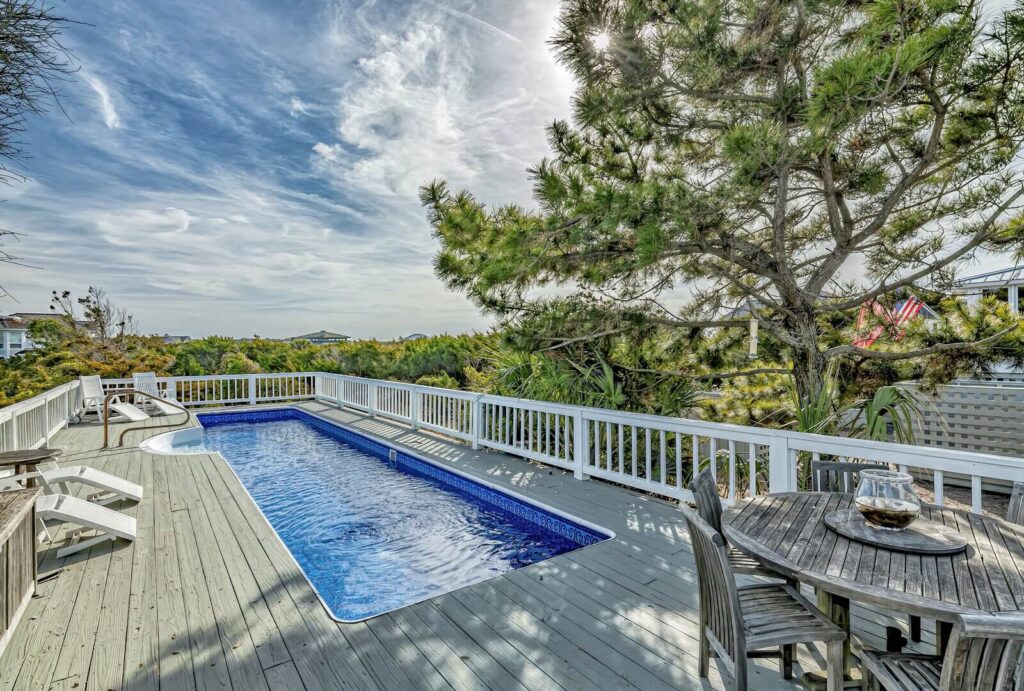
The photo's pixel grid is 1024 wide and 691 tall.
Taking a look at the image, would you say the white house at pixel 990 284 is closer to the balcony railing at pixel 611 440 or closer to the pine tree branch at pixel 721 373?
the pine tree branch at pixel 721 373

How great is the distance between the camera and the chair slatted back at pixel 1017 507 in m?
2.12

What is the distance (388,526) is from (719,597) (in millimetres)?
3682

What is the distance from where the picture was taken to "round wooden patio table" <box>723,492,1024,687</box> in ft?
4.65

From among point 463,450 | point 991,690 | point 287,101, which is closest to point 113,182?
point 287,101

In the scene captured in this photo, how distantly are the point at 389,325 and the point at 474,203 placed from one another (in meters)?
9.47

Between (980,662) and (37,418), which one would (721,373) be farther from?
(37,418)

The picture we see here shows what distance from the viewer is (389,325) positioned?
48.4ft

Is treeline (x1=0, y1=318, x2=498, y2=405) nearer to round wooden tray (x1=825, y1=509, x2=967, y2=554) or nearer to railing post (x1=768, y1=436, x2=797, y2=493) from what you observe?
railing post (x1=768, y1=436, x2=797, y2=493)

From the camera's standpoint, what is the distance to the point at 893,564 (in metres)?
1.62

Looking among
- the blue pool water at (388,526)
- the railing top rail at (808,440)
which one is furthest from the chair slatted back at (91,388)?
the railing top rail at (808,440)

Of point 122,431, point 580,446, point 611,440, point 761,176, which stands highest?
point 761,176

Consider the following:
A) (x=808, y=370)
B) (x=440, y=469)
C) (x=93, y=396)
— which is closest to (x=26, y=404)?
(x=93, y=396)

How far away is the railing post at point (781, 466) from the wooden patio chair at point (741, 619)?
1581 millimetres

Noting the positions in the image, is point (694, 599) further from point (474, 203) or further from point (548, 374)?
point (474, 203)
